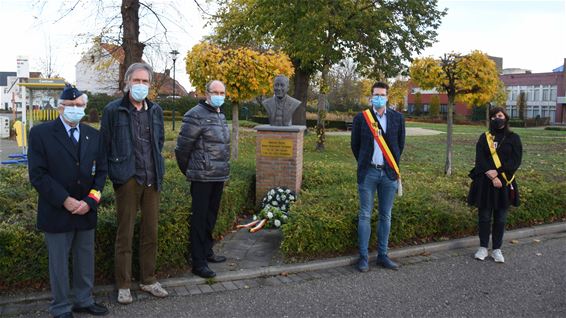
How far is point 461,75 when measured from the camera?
1002 cm

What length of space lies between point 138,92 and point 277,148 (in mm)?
3689

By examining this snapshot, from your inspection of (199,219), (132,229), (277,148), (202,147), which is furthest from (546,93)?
(132,229)

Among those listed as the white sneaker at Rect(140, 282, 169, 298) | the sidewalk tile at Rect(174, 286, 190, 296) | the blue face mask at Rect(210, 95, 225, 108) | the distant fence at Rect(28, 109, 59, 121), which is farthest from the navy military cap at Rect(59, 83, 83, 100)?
the distant fence at Rect(28, 109, 59, 121)

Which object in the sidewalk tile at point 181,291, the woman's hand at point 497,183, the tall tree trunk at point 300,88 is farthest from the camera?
the tall tree trunk at point 300,88

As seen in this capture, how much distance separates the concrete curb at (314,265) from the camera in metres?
4.41

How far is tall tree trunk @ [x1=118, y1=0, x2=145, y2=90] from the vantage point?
10656mm

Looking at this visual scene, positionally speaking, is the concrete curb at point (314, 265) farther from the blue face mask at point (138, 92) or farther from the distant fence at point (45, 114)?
the distant fence at point (45, 114)

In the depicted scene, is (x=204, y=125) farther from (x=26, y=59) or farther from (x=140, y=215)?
(x=26, y=59)

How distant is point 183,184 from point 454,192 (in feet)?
13.6

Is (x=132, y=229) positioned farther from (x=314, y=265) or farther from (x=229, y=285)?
(x=314, y=265)

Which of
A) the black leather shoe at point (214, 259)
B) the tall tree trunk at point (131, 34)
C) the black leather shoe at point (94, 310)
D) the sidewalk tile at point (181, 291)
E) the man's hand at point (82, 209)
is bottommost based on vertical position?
the sidewalk tile at point (181, 291)

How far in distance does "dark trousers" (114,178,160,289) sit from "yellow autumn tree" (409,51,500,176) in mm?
7394

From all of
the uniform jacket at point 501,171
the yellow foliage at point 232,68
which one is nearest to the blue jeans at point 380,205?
the uniform jacket at point 501,171

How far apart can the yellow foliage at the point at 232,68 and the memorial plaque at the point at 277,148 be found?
11.4ft
